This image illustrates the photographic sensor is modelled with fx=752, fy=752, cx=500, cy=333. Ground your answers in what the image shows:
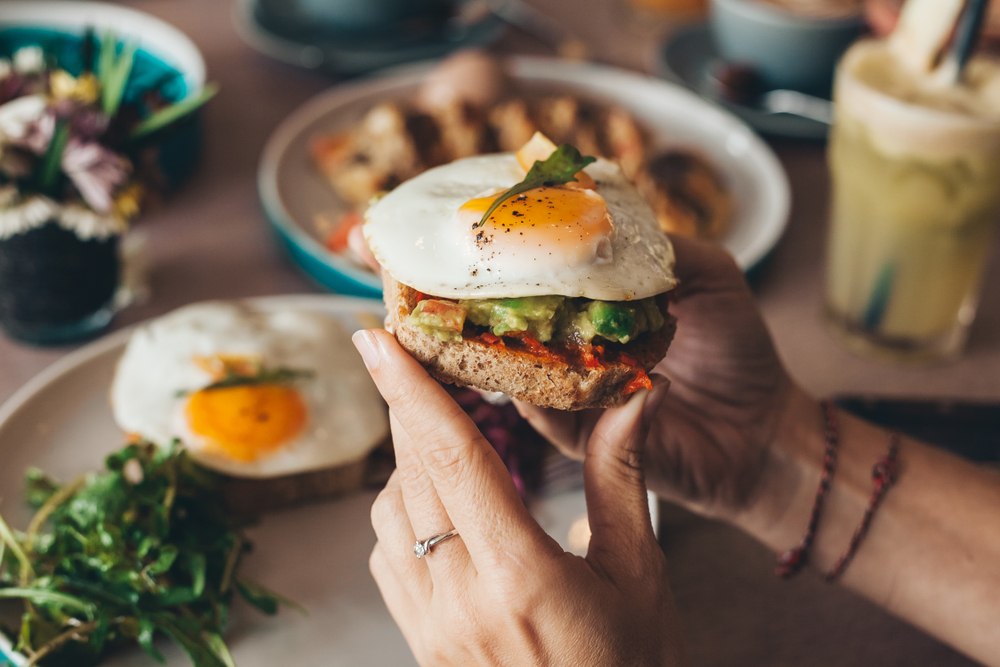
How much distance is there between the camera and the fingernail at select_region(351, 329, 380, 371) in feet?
4.09

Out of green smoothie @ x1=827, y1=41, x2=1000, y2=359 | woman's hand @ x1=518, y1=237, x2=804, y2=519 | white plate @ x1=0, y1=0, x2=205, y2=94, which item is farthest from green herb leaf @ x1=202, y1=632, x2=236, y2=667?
white plate @ x1=0, y1=0, x2=205, y2=94

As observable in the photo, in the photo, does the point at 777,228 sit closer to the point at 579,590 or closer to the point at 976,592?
the point at 976,592

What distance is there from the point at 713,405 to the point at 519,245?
840 mm

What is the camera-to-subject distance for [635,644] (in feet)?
3.83

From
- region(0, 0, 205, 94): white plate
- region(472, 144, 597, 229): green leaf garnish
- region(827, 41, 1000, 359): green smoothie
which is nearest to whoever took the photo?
region(472, 144, 597, 229): green leaf garnish

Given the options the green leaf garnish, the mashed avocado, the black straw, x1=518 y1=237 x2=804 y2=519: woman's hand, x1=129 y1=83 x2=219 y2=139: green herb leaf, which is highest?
the black straw

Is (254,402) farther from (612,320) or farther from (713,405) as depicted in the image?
(713,405)

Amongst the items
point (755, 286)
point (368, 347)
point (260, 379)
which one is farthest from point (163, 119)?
point (755, 286)

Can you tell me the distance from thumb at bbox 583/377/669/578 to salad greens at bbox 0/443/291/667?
0.79 meters

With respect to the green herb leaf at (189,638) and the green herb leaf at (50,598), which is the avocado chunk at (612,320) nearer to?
the green herb leaf at (189,638)

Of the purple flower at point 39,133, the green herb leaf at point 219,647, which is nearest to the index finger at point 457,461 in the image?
the green herb leaf at point 219,647

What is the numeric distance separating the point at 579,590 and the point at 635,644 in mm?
143

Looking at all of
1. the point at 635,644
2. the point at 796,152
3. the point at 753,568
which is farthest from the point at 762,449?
the point at 796,152

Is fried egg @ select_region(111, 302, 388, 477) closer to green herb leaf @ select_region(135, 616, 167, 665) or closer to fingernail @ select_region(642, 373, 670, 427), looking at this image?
green herb leaf @ select_region(135, 616, 167, 665)
